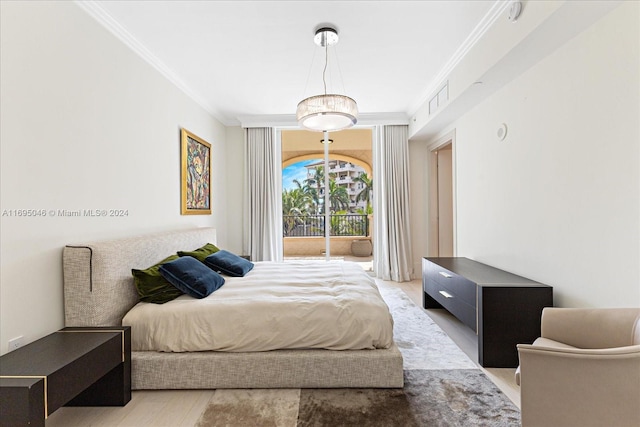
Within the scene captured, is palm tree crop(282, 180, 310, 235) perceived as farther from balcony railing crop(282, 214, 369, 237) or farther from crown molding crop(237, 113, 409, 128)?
crown molding crop(237, 113, 409, 128)

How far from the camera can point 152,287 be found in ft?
7.91

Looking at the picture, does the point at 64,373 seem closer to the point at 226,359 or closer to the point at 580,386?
the point at 226,359

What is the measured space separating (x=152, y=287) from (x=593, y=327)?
2.81m

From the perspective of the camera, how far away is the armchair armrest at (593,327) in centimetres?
166

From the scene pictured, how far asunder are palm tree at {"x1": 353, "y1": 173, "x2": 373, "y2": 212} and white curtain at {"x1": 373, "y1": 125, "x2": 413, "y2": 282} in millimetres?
594

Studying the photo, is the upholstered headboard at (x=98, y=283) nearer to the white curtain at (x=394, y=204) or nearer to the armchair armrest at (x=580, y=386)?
the armchair armrest at (x=580, y=386)

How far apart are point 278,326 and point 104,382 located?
3.65 ft

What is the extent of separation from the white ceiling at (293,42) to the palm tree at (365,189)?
6.50 ft

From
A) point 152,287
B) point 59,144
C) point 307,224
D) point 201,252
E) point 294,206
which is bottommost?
point 152,287

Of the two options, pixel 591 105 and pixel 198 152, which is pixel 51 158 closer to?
pixel 198 152

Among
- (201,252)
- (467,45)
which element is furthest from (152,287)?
(467,45)

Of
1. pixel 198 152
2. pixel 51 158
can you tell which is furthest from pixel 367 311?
pixel 198 152

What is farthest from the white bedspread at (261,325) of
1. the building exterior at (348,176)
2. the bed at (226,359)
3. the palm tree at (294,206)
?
the building exterior at (348,176)

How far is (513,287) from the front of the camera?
246 centimetres
